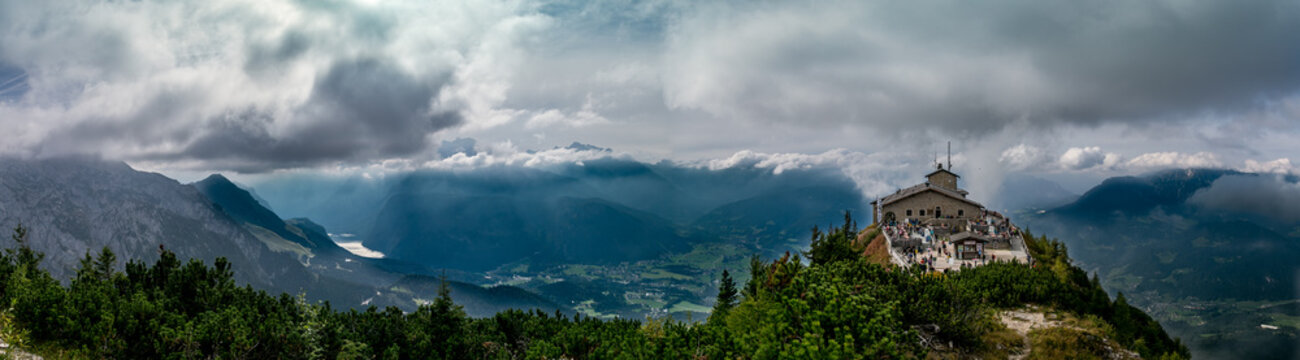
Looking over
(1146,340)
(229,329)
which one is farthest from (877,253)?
(229,329)

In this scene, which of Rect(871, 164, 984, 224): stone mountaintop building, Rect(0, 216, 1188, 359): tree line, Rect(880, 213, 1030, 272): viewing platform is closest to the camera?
Rect(0, 216, 1188, 359): tree line

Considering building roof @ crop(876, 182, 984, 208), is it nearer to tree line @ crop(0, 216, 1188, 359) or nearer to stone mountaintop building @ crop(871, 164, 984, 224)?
stone mountaintop building @ crop(871, 164, 984, 224)

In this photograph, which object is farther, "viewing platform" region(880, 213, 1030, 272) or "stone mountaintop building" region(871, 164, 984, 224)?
"stone mountaintop building" region(871, 164, 984, 224)

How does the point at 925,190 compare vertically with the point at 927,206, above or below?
above

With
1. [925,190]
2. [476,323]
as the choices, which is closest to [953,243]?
Result: [925,190]

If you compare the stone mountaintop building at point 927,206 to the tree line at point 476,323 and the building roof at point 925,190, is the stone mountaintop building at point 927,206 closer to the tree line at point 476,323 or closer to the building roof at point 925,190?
the building roof at point 925,190

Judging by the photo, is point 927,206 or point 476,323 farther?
point 927,206

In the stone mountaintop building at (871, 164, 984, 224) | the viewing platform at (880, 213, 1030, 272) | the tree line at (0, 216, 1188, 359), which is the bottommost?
the tree line at (0, 216, 1188, 359)

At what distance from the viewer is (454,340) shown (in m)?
17.5

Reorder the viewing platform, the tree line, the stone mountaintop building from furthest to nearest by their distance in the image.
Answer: the stone mountaintop building < the viewing platform < the tree line

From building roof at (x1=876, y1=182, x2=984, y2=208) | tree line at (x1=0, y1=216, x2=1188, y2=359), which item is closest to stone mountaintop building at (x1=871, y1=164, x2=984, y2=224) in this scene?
building roof at (x1=876, y1=182, x2=984, y2=208)

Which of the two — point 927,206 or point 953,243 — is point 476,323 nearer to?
point 953,243

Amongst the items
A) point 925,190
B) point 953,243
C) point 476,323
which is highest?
point 925,190

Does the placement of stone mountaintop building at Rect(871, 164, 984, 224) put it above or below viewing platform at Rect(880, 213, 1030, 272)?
above
